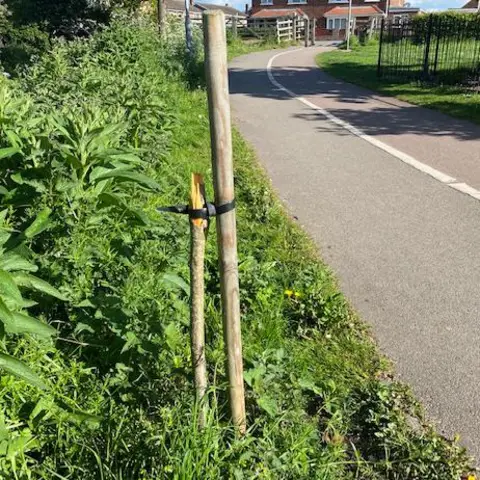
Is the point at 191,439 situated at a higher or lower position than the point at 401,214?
higher

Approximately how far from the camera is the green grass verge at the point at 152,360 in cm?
239

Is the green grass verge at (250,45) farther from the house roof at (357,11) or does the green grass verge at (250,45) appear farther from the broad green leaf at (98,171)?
the broad green leaf at (98,171)

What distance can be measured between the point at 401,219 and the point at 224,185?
13.3 feet

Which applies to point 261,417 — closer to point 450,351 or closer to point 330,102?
point 450,351

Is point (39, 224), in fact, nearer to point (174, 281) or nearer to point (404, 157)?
point (174, 281)

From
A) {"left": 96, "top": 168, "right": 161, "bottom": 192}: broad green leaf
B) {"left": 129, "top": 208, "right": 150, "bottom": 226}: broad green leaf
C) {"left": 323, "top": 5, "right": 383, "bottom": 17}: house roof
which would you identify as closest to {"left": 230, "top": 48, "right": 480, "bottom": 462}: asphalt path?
{"left": 129, "top": 208, "right": 150, "bottom": 226}: broad green leaf

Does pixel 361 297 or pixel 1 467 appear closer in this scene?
pixel 1 467

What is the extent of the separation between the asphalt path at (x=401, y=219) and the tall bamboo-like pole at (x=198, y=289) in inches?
52.2

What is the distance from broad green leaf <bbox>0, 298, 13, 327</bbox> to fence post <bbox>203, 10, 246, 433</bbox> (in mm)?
840

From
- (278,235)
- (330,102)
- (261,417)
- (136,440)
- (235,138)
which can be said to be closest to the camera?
(136,440)

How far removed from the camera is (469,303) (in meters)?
4.20

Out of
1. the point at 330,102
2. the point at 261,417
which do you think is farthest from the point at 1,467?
the point at 330,102

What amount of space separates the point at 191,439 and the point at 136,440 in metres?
0.29

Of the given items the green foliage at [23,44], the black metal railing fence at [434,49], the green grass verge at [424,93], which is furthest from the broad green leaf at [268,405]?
the green foliage at [23,44]
